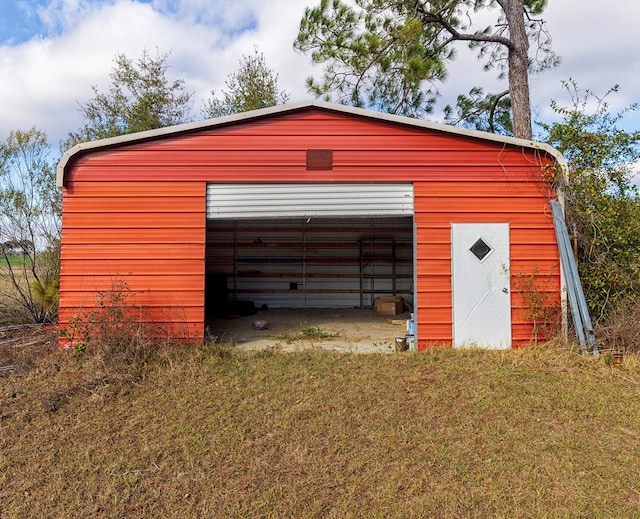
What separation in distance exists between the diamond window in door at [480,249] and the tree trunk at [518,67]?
15.9 ft

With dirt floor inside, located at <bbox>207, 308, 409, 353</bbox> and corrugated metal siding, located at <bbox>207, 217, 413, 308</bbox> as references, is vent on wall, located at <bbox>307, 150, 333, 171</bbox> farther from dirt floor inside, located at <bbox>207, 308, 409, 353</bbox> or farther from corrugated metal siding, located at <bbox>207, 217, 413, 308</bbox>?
corrugated metal siding, located at <bbox>207, 217, 413, 308</bbox>

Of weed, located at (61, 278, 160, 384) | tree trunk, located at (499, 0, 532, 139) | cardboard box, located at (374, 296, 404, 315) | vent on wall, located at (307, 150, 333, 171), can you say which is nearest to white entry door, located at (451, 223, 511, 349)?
vent on wall, located at (307, 150, 333, 171)

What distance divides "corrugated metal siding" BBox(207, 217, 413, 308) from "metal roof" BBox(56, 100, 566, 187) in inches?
222

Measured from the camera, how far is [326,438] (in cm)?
388

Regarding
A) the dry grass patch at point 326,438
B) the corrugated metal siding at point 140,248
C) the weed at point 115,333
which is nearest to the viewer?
Answer: the dry grass patch at point 326,438

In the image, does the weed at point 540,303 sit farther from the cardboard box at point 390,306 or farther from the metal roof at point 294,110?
the cardboard box at point 390,306

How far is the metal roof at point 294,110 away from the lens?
20.6 ft

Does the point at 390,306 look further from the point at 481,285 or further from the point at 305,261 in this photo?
the point at 481,285

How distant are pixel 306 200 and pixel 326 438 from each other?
3.65 meters

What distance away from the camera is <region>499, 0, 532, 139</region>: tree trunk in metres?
10.0

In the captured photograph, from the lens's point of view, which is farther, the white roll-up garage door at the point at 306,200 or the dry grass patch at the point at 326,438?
the white roll-up garage door at the point at 306,200

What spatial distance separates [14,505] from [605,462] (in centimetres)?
453

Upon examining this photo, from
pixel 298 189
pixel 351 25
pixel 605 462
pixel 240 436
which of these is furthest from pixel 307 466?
pixel 351 25

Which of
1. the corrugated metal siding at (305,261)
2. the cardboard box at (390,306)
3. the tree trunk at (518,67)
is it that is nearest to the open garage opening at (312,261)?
the corrugated metal siding at (305,261)
